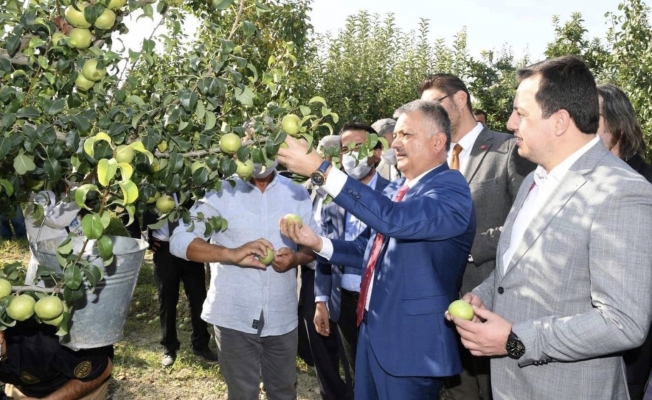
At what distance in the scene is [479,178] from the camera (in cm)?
424

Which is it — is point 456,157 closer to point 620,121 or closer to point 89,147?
point 620,121

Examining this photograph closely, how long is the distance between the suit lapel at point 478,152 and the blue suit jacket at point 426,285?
959mm

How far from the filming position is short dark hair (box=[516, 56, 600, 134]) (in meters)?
2.46

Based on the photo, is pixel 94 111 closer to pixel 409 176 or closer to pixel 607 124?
pixel 409 176

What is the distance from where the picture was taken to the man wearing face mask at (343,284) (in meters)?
4.71

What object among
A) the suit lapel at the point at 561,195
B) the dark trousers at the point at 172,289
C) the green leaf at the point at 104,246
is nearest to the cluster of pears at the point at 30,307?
the green leaf at the point at 104,246

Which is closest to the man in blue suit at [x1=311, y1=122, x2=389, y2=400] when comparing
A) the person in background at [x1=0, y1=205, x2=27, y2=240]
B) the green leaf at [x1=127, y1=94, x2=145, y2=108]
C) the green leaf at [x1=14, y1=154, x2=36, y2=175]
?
the green leaf at [x1=127, y1=94, x2=145, y2=108]

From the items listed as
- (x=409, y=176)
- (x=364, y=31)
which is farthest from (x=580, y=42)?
(x=409, y=176)

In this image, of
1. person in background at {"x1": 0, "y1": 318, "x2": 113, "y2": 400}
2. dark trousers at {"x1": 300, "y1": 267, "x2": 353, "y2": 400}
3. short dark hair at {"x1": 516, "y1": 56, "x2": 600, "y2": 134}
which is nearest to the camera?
short dark hair at {"x1": 516, "y1": 56, "x2": 600, "y2": 134}

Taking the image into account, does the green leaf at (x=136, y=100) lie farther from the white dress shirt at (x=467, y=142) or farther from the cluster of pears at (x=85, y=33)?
the white dress shirt at (x=467, y=142)

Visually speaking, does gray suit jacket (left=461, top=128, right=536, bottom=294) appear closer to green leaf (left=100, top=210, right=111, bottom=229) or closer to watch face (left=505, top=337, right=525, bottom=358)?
watch face (left=505, top=337, right=525, bottom=358)

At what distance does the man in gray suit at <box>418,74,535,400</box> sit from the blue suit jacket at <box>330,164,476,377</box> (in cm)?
76

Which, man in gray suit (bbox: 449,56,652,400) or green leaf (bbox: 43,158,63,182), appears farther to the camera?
man in gray suit (bbox: 449,56,652,400)

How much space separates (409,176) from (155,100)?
6.05 ft
